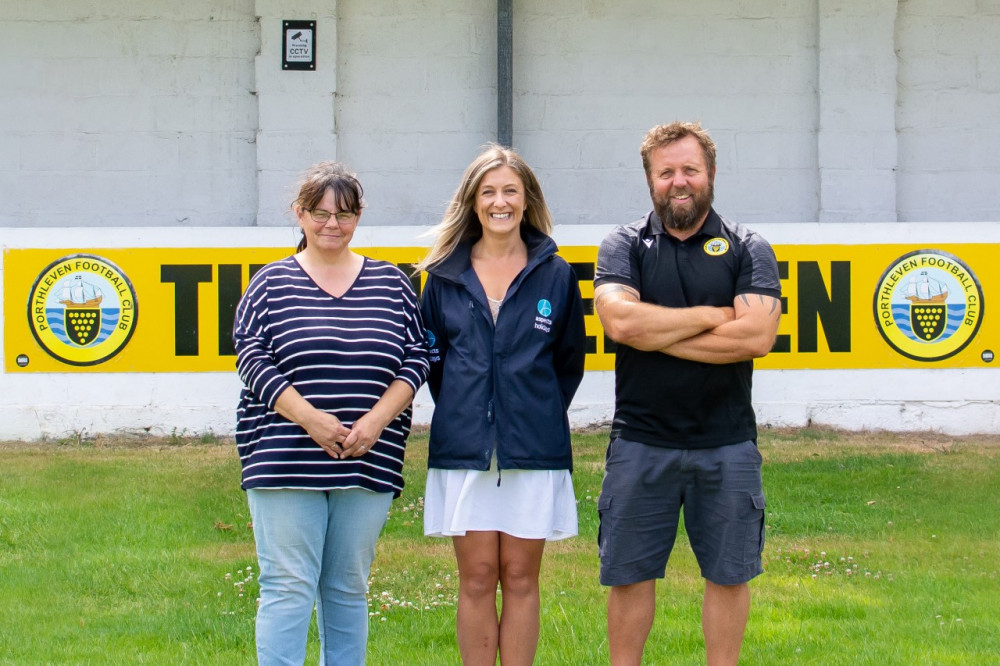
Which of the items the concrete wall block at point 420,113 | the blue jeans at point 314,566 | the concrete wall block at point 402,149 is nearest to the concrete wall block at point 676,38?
the concrete wall block at point 420,113

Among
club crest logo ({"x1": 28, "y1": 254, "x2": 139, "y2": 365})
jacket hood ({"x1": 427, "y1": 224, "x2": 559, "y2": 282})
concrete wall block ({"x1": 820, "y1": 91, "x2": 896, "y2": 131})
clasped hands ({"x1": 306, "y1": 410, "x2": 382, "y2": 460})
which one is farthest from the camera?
concrete wall block ({"x1": 820, "y1": 91, "x2": 896, "y2": 131})

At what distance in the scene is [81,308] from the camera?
8.65m

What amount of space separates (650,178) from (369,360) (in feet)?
3.42

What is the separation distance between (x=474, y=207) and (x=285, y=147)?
20.8 feet

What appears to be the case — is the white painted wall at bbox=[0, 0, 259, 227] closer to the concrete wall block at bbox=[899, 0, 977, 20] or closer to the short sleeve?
the concrete wall block at bbox=[899, 0, 977, 20]

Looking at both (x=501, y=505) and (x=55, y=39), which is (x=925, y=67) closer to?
(x=55, y=39)

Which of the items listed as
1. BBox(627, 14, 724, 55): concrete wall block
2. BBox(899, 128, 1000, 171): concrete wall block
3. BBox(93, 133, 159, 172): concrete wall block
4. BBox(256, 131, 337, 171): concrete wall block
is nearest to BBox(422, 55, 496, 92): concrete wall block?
BBox(256, 131, 337, 171): concrete wall block

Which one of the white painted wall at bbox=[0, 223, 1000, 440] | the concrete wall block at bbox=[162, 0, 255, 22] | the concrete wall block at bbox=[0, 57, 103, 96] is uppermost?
the concrete wall block at bbox=[162, 0, 255, 22]

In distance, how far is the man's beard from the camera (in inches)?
137

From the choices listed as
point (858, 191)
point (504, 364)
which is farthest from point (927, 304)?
point (504, 364)

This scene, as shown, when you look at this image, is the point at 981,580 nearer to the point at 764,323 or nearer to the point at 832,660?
the point at 832,660

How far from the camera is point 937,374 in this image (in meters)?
8.84

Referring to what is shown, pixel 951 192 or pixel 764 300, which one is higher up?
pixel 951 192

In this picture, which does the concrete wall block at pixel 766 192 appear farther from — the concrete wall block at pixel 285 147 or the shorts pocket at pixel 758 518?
the shorts pocket at pixel 758 518
